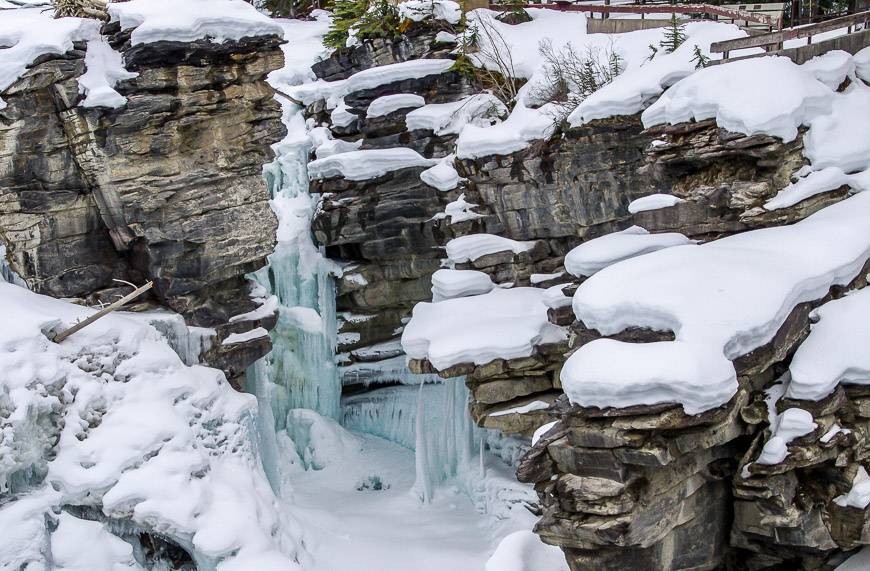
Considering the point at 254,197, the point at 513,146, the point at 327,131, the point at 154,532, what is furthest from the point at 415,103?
the point at 154,532

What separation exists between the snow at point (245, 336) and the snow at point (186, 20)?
16.4ft

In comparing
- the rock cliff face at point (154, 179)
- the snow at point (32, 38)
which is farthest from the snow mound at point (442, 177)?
the snow at point (32, 38)

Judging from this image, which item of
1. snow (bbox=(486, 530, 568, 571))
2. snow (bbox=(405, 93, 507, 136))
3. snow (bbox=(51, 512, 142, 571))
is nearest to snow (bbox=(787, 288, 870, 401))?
snow (bbox=(486, 530, 568, 571))

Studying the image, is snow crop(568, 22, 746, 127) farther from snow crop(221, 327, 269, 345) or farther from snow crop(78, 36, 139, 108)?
snow crop(78, 36, 139, 108)

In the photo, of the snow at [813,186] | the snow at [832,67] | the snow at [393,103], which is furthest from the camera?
the snow at [393,103]

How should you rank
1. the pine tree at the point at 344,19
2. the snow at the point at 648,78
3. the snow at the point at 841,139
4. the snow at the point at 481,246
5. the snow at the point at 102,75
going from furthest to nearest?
the pine tree at the point at 344,19 < the snow at the point at 481,246 < the snow at the point at 648,78 < the snow at the point at 102,75 < the snow at the point at 841,139

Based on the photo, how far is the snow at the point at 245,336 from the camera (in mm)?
15781

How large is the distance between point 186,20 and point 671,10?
9476 millimetres

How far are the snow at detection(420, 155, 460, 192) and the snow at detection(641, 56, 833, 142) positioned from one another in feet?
17.0

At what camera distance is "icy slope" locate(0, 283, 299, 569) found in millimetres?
12016

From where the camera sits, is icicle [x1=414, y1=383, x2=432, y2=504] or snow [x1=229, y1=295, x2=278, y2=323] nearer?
snow [x1=229, y1=295, x2=278, y2=323]

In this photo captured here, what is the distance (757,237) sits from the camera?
39.9 feet

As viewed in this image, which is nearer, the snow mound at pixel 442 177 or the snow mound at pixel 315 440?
the snow mound at pixel 442 177

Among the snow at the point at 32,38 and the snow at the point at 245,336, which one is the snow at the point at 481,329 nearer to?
the snow at the point at 245,336
